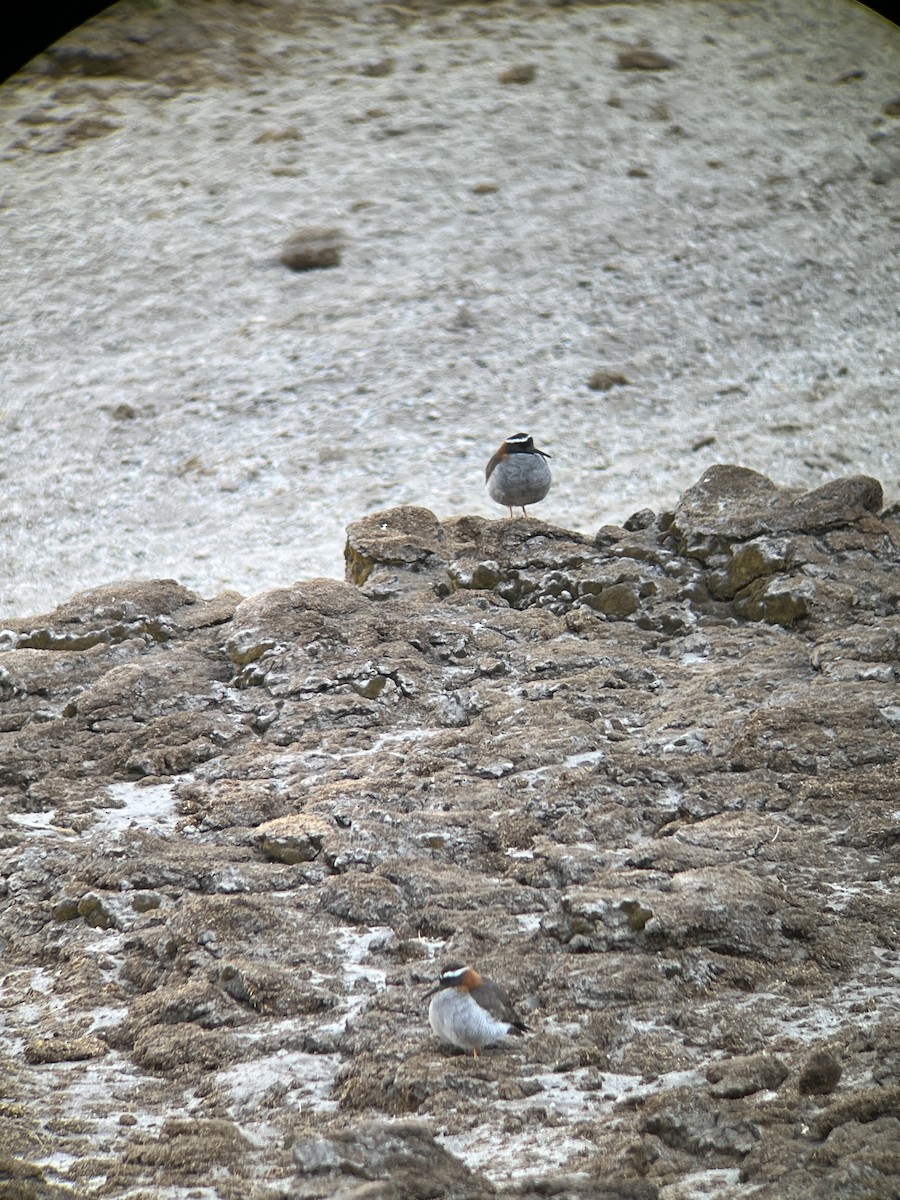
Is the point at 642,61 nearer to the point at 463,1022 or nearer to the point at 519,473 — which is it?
the point at 519,473

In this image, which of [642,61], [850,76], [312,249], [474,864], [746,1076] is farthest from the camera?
[642,61]

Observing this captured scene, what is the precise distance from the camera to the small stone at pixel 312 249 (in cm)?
1585

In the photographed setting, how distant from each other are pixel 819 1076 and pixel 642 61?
59.2ft

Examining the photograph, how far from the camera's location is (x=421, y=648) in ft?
20.6

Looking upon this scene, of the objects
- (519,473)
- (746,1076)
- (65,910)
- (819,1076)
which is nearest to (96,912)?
(65,910)

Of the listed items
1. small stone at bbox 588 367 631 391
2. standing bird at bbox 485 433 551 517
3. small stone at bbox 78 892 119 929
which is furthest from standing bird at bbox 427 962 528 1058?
small stone at bbox 588 367 631 391

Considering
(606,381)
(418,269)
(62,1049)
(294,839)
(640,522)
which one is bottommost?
(606,381)

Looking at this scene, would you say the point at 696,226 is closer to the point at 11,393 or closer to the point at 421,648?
the point at 11,393

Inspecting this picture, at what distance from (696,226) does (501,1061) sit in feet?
47.0

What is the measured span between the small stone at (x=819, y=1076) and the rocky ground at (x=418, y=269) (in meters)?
8.16

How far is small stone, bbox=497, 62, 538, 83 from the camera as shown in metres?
18.1

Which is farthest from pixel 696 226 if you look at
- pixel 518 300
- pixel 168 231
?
pixel 168 231

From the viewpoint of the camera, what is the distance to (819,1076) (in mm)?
2881

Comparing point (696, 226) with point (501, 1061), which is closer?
point (501, 1061)
